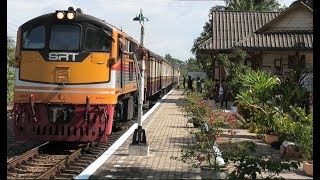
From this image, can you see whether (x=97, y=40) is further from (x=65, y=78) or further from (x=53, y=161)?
(x=53, y=161)

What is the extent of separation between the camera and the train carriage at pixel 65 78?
397 inches

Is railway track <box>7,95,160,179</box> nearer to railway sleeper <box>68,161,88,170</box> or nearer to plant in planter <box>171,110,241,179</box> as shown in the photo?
railway sleeper <box>68,161,88,170</box>

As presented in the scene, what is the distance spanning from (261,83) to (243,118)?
3.83m

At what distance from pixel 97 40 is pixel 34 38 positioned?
148 cm

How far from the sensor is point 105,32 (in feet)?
34.6

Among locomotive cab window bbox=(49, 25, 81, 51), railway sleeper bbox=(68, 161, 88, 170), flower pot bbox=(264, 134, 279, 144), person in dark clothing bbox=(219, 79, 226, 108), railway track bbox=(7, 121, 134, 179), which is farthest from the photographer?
person in dark clothing bbox=(219, 79, 226, 108)

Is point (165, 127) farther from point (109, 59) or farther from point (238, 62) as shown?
point (238, 62)

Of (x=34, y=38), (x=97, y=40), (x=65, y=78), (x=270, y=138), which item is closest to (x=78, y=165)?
(x=65, y=78)

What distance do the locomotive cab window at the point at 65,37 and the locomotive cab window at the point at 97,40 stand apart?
231 millimetres

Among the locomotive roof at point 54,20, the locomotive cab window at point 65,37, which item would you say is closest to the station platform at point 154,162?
the locomotive cab window at point 65,37

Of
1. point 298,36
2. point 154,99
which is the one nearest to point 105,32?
point 298,36

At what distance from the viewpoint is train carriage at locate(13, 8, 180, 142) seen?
10078mm

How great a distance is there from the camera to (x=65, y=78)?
33.6 ft

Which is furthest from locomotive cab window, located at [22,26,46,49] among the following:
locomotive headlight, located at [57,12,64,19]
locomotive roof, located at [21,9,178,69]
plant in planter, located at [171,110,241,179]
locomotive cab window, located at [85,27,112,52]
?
plant in planter, located at [171,110,241,179]
